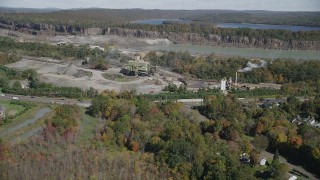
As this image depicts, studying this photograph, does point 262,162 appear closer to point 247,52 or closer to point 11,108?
point 11,108

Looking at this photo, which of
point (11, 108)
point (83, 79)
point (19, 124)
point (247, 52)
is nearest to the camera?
point (19, 124)

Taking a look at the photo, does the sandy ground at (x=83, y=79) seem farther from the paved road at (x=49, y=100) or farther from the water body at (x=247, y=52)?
the water body at (x=247, y=52)

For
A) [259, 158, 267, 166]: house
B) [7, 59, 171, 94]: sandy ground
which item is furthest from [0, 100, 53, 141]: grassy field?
[259, 158, 267, 166]: house

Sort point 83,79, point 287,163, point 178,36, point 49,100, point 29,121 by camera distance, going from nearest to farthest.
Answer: point 287,163, point 29,121, point 49,100, point 83,79, point 178,36

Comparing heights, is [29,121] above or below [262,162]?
above

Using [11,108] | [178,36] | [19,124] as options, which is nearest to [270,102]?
[19,124]

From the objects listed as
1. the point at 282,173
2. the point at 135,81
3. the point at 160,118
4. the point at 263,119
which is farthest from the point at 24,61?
the point at 282,173

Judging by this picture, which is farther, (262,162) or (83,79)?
(83,79)
